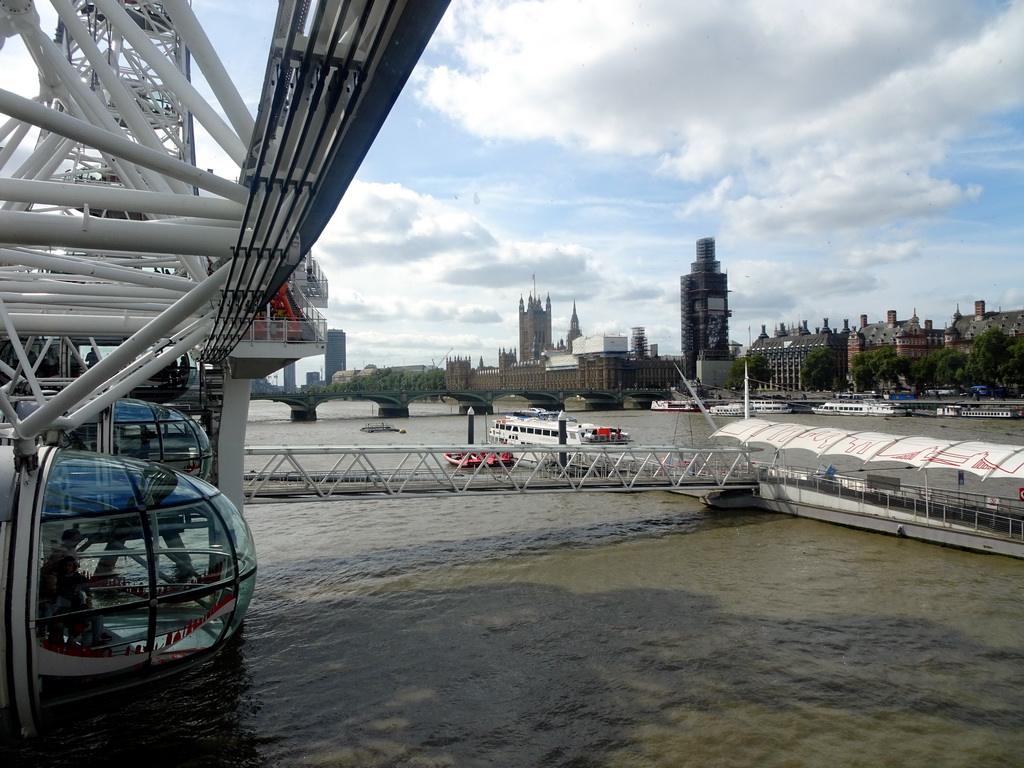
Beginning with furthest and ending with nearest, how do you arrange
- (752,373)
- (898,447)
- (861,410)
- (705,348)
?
(705,348)
(752,373)
(861,410)
(898,447)

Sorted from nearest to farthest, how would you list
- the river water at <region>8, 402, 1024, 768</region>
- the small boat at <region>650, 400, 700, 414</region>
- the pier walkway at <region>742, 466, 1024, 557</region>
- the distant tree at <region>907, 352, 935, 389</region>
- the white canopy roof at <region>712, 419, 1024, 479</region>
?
1. the river water at <region>8, 402, 1024, 768</region>
2. the pier walkway at <region>742, 466, 1024, 557</region>
3. the white canopy roof at <region>712, 419, 1024, 479</region>
4. the small boat at <region>650, 400, 700, 414</region>
5. the distant tree at <region>907, 352, 935, 389</region>

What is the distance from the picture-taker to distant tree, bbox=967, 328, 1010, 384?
90750 millimetres

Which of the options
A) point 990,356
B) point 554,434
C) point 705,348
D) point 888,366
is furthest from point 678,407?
point 705,348

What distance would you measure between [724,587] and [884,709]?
5558 mm

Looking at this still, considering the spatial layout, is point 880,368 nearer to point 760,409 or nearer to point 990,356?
point 990,356

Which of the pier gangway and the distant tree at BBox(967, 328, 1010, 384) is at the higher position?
the distant tree at BBox(967, 328, 1010, 384)

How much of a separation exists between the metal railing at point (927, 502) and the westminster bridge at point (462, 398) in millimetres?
44798

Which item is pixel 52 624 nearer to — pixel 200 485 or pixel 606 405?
pixel 200 485

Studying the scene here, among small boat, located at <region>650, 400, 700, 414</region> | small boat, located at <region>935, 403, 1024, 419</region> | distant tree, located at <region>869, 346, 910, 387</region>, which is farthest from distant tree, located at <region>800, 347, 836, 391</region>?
small boat, located at <region>935, 403, 1024, 419</region>

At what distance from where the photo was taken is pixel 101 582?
5.84m

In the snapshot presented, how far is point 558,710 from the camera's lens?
9.75 m

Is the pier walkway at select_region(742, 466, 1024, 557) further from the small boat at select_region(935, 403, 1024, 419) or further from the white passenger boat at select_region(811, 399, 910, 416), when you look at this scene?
the white passenger boat at select_region(811, 399, 910, 416)

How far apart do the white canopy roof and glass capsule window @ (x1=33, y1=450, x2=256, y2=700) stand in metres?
19.0

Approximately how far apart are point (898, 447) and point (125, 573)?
72.6ft
